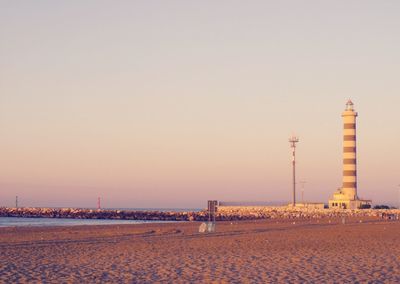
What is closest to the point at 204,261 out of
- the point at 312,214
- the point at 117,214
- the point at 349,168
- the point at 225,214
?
the point at 312,214

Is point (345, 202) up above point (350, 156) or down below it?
below

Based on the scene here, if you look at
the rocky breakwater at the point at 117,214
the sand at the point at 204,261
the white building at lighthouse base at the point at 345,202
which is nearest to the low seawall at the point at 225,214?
the rocky breakwater at the point at 117,214

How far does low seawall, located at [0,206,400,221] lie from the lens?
234ft

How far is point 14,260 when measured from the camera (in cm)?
1961

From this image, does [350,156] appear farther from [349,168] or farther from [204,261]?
[204,261]

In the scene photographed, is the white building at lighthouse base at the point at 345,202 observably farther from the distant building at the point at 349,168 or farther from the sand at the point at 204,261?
the sand at the point at 204,261

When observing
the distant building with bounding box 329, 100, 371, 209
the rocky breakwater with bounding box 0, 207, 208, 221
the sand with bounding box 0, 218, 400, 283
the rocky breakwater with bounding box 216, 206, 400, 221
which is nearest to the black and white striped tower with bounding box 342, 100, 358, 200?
the distant building with bounding box 329, 100, 371, 209

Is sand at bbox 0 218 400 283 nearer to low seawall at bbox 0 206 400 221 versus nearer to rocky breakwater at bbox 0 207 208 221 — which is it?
low seawall at bbox 0 206 400 221

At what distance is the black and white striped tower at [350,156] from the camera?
82000 millimetres

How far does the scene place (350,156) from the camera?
81938 millimetres

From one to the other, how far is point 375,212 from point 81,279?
62627 millimetres

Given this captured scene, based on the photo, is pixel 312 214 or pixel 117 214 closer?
pixel 312 214

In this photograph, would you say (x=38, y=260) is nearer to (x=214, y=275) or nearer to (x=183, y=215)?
(x=214, y=275)

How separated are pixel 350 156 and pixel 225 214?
1909cm
